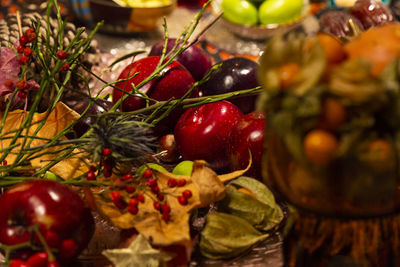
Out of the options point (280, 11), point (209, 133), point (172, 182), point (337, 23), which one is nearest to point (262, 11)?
point (280, 11)

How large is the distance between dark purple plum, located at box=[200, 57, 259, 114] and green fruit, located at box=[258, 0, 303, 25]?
16.2 inches

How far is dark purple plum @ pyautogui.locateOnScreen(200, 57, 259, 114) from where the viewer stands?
614mm

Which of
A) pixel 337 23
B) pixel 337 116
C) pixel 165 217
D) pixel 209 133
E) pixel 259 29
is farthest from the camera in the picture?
pixel 259 29

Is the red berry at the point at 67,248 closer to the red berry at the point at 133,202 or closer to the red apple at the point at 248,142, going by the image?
the red berry at the point at 133,202

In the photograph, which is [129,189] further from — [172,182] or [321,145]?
[321,145]

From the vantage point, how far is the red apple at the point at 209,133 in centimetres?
54

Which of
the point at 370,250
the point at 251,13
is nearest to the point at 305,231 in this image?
the point at 370,250

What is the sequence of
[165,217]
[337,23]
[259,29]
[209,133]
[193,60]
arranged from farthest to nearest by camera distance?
[259,29] < [337,23] < [193,60] < [209,133] < [165,217]

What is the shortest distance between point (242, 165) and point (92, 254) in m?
0.17

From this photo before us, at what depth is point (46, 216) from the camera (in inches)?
15.3

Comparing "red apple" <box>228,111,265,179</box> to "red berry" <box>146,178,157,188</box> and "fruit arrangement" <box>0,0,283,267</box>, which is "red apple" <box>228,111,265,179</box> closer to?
"fruit arrangement" <box>0,0,283,267</box>

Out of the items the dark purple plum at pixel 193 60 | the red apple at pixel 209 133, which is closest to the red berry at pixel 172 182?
the red apple at pixel 209 133

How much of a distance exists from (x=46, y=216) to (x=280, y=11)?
0.74 m

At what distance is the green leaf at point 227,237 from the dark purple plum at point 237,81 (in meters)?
0.21
